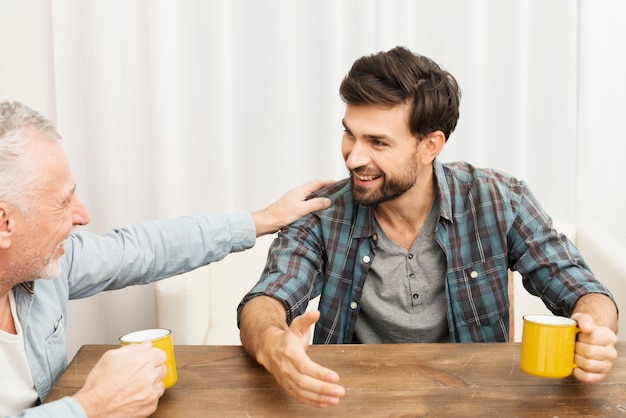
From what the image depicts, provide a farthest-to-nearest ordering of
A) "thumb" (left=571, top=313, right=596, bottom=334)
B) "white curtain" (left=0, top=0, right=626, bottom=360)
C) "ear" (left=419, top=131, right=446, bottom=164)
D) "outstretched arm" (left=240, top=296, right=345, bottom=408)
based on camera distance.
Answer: "white curtain" (left=0, top=0, right=626, bottom=360), "ear" (left=419, top=131, right=446, bottom=164), "thumb" (left=571, top=313, right=596, bottom=334), "outstretched arm" (left=240, top=296, right=345, bottom=408)

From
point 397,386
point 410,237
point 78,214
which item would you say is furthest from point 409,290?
point 78,214

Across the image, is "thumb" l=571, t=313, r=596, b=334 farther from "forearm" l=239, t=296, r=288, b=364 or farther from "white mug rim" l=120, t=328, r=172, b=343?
"white mug rim" l=120, t=328, r=172, b=343

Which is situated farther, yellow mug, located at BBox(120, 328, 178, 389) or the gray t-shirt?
the gray t-shirt

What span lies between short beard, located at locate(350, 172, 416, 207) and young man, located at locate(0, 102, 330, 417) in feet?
1.42

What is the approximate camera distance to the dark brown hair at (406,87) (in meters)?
1.79

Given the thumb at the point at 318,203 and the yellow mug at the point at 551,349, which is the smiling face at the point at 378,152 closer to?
the thumb at the point at 318,203

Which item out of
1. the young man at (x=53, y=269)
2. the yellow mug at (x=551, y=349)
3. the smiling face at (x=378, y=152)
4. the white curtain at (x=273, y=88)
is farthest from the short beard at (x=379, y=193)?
the white curtain at (x=273, y=88)

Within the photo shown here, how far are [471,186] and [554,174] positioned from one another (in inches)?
38.0

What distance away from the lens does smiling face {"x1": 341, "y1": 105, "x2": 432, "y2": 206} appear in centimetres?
180

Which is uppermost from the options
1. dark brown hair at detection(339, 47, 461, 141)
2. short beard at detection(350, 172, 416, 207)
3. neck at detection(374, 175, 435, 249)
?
dark brown hair at detection(339, 47, 461, 141)

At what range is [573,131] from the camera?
266 cm

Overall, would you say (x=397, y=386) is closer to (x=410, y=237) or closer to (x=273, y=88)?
(x=410, y=237)

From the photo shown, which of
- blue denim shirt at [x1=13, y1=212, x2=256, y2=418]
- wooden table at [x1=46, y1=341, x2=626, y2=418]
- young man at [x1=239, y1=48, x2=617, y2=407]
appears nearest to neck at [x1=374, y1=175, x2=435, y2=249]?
young man at [x1=239, y1=48, x2=617, y2=407]

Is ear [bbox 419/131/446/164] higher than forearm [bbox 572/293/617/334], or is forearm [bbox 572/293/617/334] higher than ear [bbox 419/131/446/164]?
ear [bbox 419/131/446/164]
